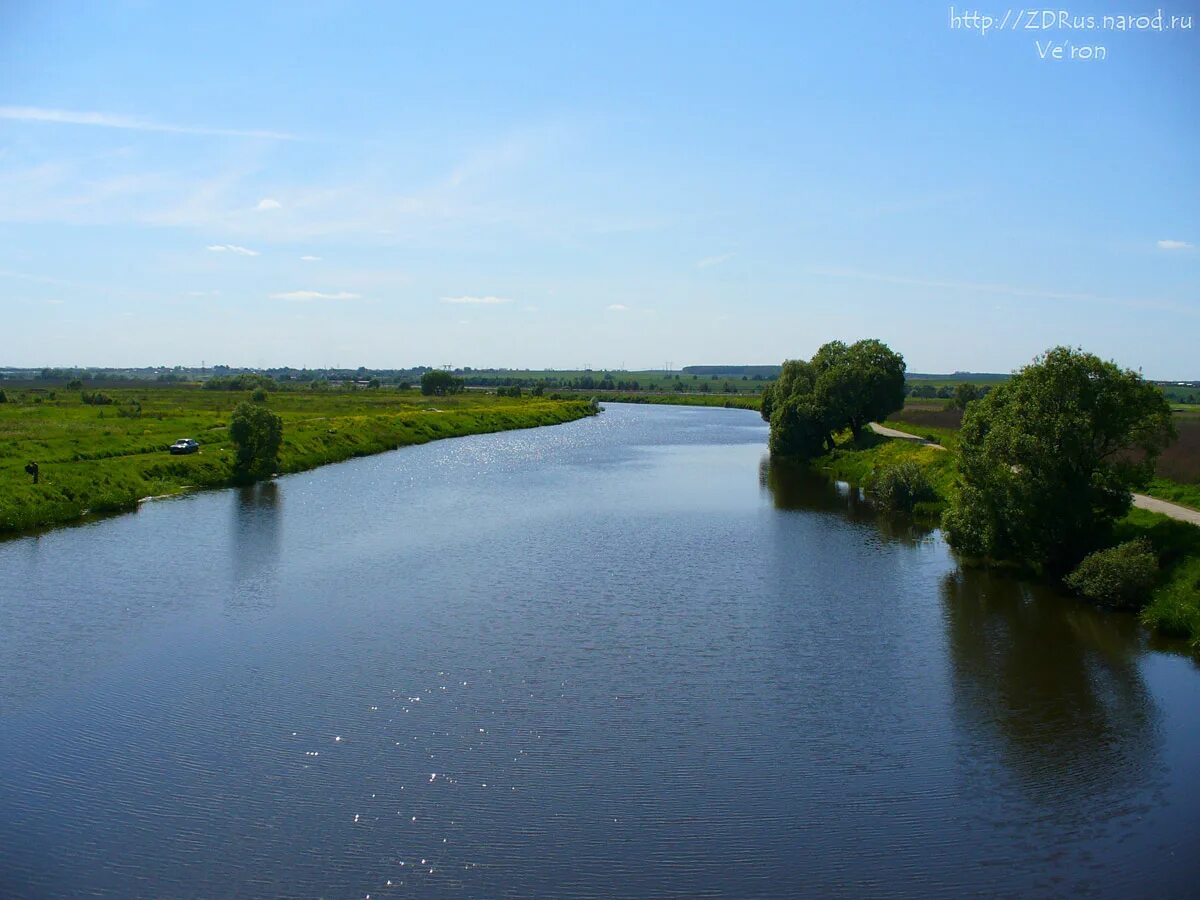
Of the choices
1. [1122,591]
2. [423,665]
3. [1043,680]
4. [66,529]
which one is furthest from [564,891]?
[66,529]

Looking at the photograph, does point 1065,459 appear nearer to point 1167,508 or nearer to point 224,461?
point 1167,508

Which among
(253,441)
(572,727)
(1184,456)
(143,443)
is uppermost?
(1184,456)

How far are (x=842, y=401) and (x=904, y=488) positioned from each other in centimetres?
1612

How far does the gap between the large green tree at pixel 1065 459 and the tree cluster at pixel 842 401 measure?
2862cm

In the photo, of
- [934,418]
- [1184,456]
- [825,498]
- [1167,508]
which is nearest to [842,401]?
[825,498]

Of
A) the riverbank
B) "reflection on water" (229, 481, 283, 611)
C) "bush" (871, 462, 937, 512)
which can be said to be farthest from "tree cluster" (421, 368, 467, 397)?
the riverbank

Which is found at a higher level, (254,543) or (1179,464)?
(1179,464)

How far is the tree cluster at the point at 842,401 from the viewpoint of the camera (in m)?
56.0

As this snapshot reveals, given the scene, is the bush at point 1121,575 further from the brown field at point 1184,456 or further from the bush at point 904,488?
the bush at point 904,488

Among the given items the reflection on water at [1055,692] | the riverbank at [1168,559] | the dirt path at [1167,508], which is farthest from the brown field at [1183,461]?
the reflection on water at [1055,692]

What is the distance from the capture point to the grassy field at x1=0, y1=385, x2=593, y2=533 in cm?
3666

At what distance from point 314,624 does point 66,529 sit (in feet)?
56.0

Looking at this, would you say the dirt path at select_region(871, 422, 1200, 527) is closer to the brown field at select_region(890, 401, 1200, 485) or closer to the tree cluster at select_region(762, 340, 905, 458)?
the brown field at select_region(890, 401, 1200, 485)

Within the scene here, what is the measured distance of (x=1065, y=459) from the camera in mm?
25500
